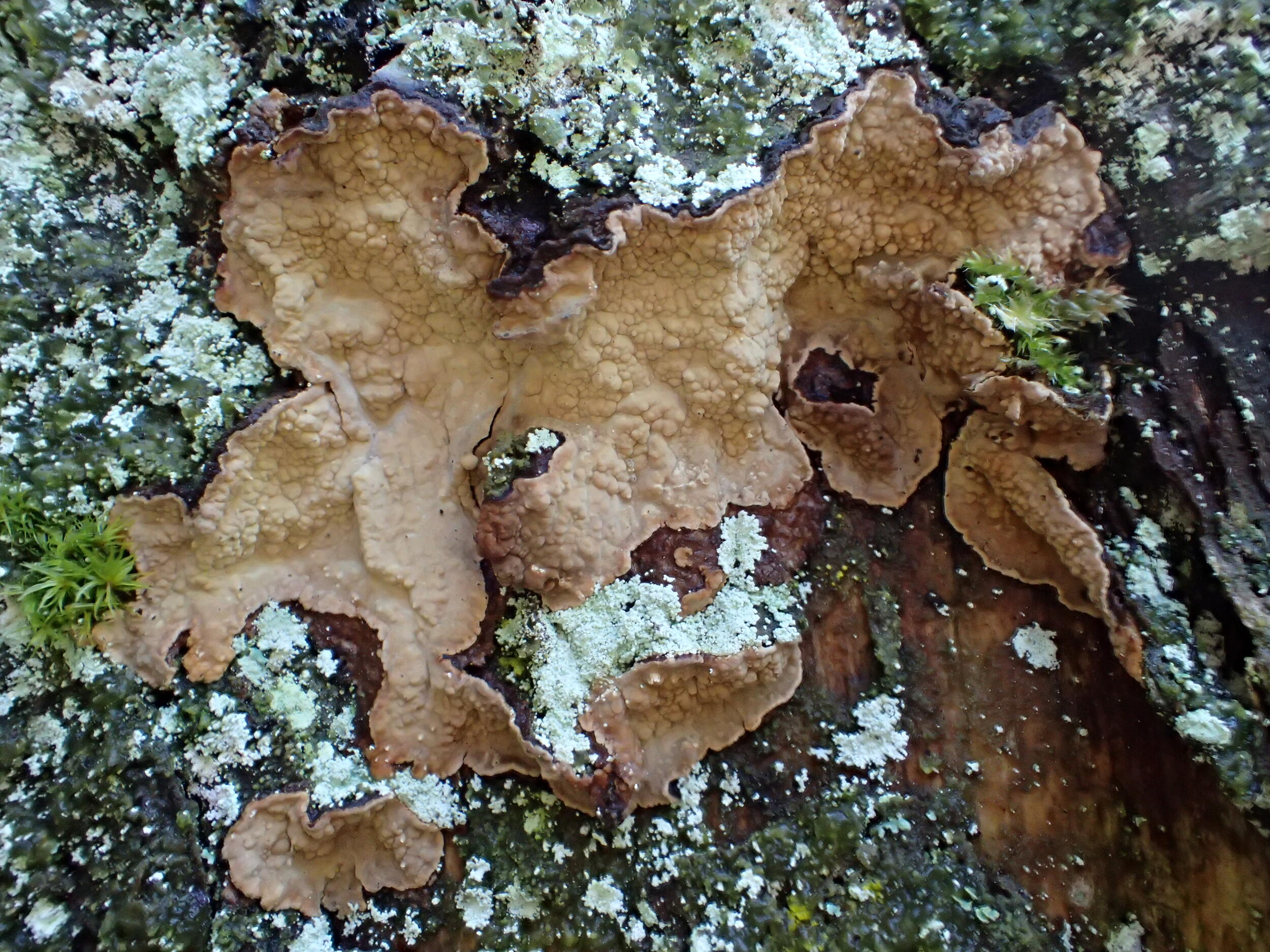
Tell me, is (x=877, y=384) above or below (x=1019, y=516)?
above

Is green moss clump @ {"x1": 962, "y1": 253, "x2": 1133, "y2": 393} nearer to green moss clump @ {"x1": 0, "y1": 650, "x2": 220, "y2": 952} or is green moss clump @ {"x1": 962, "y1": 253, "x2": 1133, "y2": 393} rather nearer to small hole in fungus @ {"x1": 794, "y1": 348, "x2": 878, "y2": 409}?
small hole in fungus @ {"x1": 794, "y1": 348, "x2": 878, "y2": 409}

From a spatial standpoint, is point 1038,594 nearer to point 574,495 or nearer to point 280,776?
point 574,495

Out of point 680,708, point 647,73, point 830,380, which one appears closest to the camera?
point 647,73

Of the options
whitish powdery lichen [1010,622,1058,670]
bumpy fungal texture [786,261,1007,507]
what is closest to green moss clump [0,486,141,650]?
bumpy fungal texture [786,261,1007,507]

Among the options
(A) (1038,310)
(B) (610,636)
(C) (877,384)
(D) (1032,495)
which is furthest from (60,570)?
(A) (1038,310)

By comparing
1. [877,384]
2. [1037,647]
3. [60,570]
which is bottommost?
[60,570]

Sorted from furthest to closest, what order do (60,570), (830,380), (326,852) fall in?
1. (830,380)
2. (326,852)
3. (60,570)

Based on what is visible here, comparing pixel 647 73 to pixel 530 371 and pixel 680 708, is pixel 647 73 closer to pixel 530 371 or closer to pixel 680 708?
pixel 530 371
